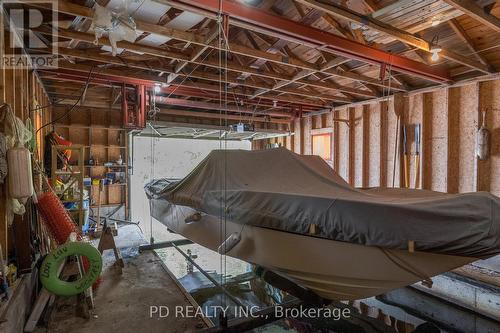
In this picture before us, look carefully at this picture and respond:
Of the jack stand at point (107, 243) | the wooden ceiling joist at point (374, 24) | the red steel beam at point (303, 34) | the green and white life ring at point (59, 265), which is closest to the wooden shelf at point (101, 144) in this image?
the jack stand at point (107, 243)

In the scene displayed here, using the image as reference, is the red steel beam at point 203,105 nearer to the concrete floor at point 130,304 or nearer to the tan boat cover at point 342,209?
the tan boat cover at point 342,209

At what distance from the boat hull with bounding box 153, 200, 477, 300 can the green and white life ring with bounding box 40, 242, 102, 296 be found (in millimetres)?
1314

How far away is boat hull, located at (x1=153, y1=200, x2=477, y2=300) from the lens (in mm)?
1690

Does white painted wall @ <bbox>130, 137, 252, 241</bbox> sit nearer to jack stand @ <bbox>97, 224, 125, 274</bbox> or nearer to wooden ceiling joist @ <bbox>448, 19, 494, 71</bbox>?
jack stand @ <bbox>97, 224, 125, 274</bbox>

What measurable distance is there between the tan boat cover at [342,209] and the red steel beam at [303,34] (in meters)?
1.27

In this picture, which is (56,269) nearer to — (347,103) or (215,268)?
(215,268)

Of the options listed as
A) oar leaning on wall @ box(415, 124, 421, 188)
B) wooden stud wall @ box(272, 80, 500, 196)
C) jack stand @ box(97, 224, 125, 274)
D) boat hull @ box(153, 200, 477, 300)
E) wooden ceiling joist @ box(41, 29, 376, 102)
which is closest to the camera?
boat hull @ box(153, 200, 477, 300)

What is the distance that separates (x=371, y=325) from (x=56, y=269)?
3.10m

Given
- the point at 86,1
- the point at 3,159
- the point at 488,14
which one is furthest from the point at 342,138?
the point at 3,159

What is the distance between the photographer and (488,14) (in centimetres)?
276

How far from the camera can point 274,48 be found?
3.98 m

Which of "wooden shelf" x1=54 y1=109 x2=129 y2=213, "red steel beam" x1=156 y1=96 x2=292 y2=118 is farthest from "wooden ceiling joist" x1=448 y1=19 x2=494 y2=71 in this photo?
"wooden shelf" x1=54 y1=109 x2=129 y2=213

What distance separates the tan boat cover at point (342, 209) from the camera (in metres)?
1.54

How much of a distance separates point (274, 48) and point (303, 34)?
1.06 meters
